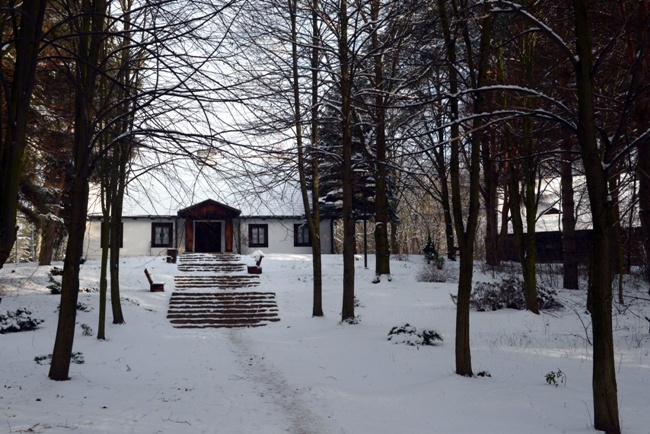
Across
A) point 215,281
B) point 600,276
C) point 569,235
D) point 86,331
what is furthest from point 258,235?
point 600,276

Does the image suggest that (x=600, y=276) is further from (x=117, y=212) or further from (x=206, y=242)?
(x=206, y=242)

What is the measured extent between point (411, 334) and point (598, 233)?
21.3 ft

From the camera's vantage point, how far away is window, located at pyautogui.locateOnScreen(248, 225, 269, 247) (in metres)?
37.1

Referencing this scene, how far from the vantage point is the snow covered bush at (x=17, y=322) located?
1355cm

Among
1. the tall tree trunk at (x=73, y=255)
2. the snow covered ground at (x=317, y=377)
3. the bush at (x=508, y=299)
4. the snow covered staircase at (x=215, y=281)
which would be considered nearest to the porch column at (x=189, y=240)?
the snow covered staircase at (x=215, y=281)

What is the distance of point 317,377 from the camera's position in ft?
30.3

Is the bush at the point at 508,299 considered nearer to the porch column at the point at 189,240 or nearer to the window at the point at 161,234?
the porch column at the point at 189,240

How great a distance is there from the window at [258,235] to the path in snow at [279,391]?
24418 millimetres

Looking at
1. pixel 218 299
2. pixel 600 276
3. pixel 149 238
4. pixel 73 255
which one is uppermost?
pixel 149 238

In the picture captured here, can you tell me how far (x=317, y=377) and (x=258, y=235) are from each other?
2850cm

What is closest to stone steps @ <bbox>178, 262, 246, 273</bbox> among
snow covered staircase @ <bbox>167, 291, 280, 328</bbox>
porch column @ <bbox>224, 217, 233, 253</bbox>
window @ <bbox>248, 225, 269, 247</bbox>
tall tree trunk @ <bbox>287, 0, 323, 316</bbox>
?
snow covered staircase @ <bbox>167, 291, 280, 328</bbox>

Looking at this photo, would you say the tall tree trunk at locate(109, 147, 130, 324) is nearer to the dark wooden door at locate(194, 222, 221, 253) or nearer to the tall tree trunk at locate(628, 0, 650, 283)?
the tall tree trunk at locate(628, 0, 650, 283)

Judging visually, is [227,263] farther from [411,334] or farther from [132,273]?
[411,334]

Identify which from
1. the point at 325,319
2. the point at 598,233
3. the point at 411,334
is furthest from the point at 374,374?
the point at 325,319
